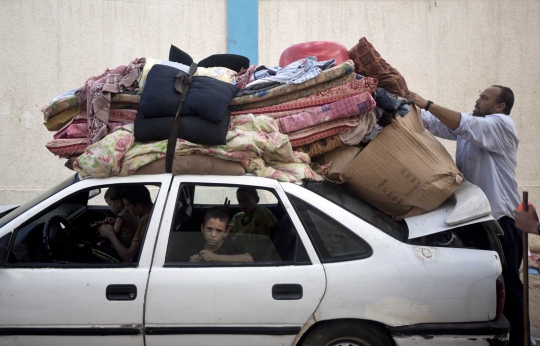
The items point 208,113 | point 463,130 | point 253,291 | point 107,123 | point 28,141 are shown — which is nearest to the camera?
point 253,291

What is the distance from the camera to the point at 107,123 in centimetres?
273

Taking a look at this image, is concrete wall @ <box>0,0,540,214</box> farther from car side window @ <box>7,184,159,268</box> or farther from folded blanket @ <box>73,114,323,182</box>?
folded blanket @ <box>73,114,323,182</box>

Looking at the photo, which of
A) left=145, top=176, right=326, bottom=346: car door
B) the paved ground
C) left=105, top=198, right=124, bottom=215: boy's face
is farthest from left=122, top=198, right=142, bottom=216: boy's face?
the paved ground

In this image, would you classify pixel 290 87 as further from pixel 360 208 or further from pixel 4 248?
pixel 4 248

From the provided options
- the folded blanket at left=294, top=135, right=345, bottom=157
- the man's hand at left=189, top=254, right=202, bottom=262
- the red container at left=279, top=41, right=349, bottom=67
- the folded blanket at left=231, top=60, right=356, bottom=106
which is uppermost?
the red container at left=279, top=41, right=349, bottom=67

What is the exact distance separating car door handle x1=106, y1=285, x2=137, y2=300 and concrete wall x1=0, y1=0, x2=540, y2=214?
427 cm

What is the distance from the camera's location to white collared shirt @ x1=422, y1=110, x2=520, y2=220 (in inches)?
121

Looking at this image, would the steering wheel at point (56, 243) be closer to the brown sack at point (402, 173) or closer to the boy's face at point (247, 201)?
the boy's face at point (247, 201)

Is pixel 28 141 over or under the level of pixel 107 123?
under

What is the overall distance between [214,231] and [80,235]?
114cm

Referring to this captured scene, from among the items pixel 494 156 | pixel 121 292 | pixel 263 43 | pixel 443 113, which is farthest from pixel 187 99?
pixel 263 43

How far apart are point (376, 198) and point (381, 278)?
0.61m

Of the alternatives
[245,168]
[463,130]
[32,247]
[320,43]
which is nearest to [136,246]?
[32,247]

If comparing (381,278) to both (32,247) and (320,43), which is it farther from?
(32,247)
